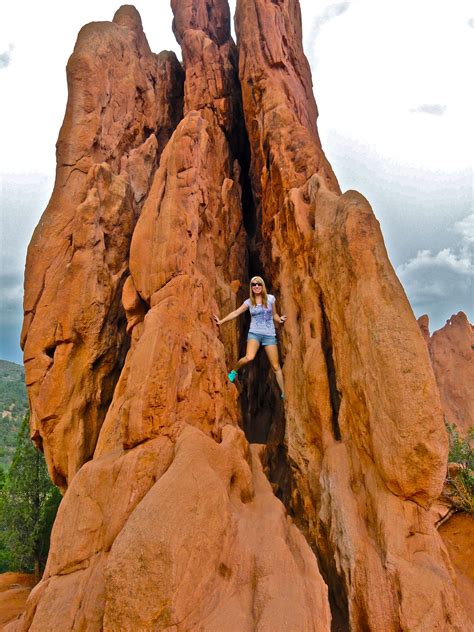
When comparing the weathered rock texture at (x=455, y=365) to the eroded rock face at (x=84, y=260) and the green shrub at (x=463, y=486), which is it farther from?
the eroded rock face at (x=84, y=260)

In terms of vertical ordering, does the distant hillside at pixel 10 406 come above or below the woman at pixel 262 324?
above

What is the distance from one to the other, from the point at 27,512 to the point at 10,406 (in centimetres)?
4560

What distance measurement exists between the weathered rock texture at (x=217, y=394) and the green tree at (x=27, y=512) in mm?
11175

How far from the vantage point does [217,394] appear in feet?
25.3

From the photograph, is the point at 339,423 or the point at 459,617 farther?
the point at 339,423

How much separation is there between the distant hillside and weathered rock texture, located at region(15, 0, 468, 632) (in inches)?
1185

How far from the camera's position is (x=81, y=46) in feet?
39.1

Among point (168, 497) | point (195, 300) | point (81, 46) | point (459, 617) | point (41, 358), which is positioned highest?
point (81, 46)

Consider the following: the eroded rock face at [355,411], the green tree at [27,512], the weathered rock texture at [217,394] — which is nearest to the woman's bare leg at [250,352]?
the weathered rock texture at [217,394]

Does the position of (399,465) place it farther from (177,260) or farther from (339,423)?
(177,260)

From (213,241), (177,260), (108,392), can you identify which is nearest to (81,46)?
(213,241)

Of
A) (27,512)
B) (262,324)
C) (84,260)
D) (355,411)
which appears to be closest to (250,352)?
(262,324)

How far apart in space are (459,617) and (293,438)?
3.67m

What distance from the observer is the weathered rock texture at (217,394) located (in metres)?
5.01
